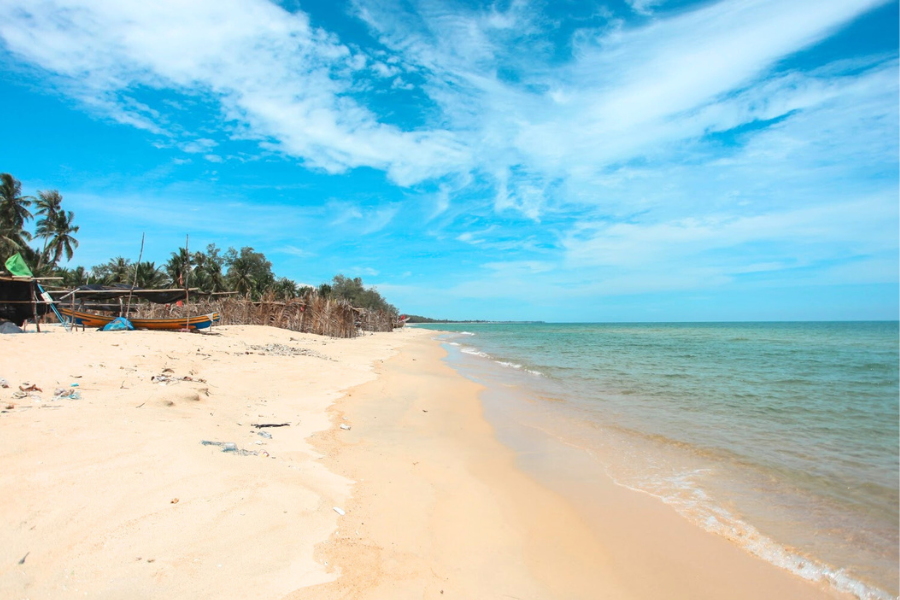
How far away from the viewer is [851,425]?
8133 mm

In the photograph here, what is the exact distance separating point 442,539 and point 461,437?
3.56 metres

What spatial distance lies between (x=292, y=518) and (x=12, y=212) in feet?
157

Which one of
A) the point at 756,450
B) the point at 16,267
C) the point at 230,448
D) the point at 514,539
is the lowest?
the point at 514,539

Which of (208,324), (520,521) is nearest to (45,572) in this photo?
(520,521)

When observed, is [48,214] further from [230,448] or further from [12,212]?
[230,448]

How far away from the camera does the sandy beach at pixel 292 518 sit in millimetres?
2693

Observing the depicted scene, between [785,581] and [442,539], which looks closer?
[785,581]

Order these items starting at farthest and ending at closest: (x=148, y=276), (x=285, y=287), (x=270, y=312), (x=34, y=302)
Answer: (x=285, y=287), (x=148, y=276), (x=270, y=312), (x=34, y=302)

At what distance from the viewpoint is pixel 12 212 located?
35219 millimetres

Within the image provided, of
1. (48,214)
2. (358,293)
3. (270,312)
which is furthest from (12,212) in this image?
(358,293)

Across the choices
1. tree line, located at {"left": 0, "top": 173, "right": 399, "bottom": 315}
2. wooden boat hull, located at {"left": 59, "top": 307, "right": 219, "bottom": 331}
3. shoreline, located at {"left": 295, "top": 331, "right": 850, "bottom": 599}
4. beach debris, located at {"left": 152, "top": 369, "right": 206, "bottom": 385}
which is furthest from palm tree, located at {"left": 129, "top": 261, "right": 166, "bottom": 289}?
shoreline, located at {"left": 295, "top": 331, "right": 850, "bottom": 599}

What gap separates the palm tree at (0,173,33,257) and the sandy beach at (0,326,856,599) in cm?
3903

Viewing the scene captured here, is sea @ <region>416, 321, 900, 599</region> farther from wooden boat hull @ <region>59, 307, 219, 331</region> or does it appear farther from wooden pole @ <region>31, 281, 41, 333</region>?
wooden pole @ <region>31, 281, 41, 333</region>

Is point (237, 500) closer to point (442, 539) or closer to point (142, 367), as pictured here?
point (442, 539)
